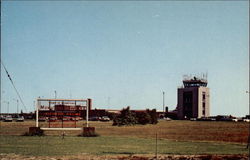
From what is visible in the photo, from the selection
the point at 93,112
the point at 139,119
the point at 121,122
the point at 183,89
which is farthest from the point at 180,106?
the point at 121,122

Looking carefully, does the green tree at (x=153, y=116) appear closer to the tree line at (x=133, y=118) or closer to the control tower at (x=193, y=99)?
the tree line at (x=133, y=118)

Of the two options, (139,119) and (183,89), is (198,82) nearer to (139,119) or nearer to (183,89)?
(183,89)

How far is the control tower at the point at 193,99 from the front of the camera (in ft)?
421

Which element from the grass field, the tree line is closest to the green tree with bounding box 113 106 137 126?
the tree line

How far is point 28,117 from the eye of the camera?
144 meters

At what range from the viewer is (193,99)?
422 feet

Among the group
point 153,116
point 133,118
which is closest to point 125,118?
point 133,118

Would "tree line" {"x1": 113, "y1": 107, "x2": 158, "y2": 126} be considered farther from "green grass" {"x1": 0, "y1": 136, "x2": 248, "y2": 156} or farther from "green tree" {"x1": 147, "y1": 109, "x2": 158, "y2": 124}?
"green grass" {"x1": 0, "y1": 136, "x2": 248, "y2": 156}

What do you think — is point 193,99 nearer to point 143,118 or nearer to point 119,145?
point 143,118

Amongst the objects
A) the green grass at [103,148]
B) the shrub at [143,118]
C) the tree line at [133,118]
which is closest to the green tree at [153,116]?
the tree line at [133,118]

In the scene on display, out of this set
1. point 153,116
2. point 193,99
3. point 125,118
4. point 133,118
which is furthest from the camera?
point 193,99

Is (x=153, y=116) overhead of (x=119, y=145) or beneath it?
beneath

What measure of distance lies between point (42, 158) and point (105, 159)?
3124 millimetres

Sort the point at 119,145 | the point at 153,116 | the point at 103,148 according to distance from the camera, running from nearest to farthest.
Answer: the point at 103,148
the point at 119,145
the point at 153,116
